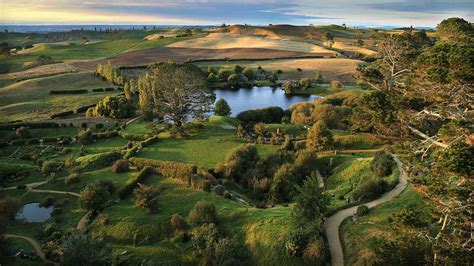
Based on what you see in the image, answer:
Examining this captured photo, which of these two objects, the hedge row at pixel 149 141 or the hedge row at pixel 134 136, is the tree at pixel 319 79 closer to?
the hedge row at pixel 134 136

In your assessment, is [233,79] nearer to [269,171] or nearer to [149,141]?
[149,141]

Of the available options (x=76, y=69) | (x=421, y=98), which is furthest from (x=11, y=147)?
(x=76, y=69)

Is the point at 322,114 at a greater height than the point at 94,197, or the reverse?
the point at 322,114

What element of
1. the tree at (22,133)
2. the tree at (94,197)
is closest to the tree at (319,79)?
the tree at (22,133)

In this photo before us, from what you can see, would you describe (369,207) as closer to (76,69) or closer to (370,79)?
(370,79)

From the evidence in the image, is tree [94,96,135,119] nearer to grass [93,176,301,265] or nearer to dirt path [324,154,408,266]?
grass [93,176,301,265]

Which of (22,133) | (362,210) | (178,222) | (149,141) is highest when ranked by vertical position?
(149,141)

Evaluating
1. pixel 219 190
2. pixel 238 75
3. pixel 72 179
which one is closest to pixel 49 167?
pixel 72 179
